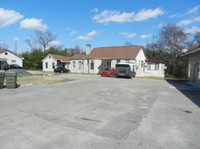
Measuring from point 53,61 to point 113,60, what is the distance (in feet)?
53.0

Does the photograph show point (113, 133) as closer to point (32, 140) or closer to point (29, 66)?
point (32, 140)

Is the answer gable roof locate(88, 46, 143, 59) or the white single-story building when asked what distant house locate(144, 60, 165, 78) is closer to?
the white single-story building

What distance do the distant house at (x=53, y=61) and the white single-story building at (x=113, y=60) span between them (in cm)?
262

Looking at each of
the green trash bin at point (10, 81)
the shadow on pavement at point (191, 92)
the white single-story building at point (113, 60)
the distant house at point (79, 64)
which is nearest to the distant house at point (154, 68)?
the white single-story building at point (113, 60)

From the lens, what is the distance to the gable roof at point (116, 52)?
43.1 metres

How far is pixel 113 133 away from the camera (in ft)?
21.1

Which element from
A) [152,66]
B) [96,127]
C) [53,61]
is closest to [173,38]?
[152,66]

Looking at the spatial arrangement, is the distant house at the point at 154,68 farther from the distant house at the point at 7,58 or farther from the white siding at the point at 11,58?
the distant house at the point at 7,58

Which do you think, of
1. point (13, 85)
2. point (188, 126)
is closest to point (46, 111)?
point (188, 126)

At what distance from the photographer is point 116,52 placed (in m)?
45.6

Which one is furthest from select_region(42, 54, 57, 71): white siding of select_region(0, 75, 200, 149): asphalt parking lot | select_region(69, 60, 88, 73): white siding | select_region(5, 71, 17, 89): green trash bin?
select_region(0, 75, 200, 149): asphalt parking lot

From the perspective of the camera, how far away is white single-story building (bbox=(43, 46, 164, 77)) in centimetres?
4319

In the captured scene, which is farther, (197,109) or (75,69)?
(75,69)

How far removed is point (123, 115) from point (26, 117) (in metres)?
3.35
